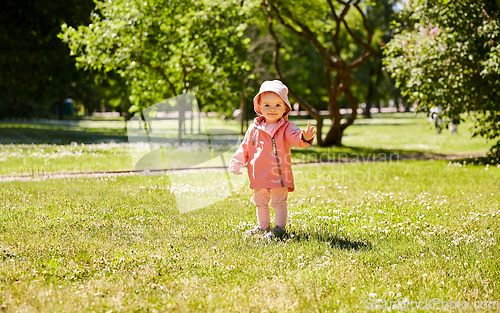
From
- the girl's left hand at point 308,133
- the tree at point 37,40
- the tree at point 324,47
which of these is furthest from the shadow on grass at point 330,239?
the tree at point 37,40

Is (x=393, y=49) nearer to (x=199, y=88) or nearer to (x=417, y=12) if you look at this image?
(x=417, y=12)

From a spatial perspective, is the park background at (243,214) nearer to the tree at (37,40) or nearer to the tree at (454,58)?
the tree at (454,58)

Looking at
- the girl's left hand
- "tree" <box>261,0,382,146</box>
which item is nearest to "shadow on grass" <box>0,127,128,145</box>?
"tree" <box>261,0,382,146</box>

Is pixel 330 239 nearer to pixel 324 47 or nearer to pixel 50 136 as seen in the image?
A: pixel 324 47

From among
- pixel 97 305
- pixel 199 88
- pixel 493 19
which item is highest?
pixel 493 19

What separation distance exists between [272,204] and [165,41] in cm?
1334

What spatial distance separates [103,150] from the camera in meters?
18.4

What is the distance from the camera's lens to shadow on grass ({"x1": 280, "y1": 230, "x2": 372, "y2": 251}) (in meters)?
5.60

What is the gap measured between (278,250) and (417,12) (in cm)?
1181

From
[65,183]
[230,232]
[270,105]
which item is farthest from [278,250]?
[65,183]

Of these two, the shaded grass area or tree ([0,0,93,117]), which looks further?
tree ([0,0,93,117])

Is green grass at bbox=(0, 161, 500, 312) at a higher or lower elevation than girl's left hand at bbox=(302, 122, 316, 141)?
lower

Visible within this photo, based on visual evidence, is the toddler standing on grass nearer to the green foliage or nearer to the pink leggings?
the pink leggings

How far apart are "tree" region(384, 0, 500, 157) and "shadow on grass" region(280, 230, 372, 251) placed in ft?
28.3
